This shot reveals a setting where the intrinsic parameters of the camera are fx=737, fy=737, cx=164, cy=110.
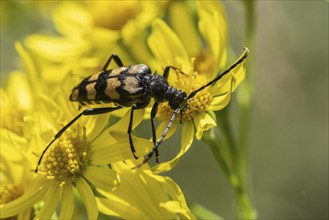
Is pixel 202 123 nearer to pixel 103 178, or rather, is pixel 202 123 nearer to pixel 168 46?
pixel 103 178

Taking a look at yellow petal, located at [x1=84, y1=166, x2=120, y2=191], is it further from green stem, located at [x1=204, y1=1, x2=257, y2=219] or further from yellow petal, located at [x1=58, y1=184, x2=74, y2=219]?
green stem, located at [x1=204, y1=1, x2=257, y2=219]

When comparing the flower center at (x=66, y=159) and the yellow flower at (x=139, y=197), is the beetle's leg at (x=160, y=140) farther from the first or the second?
the flower center at (x=66, y=159)

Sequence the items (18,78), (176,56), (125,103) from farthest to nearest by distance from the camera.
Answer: (18,78)
(176,56)
(125,103)

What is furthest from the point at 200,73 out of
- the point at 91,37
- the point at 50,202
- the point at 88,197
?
the point at 91,37

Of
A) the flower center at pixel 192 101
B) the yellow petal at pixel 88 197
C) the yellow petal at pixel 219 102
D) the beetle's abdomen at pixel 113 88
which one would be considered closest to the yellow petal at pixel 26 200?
the yellow petal at pixel 88 197

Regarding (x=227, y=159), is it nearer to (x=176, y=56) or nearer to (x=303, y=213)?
(x=176, y=56)

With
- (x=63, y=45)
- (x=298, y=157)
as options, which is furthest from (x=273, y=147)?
(x=63, y=45)
